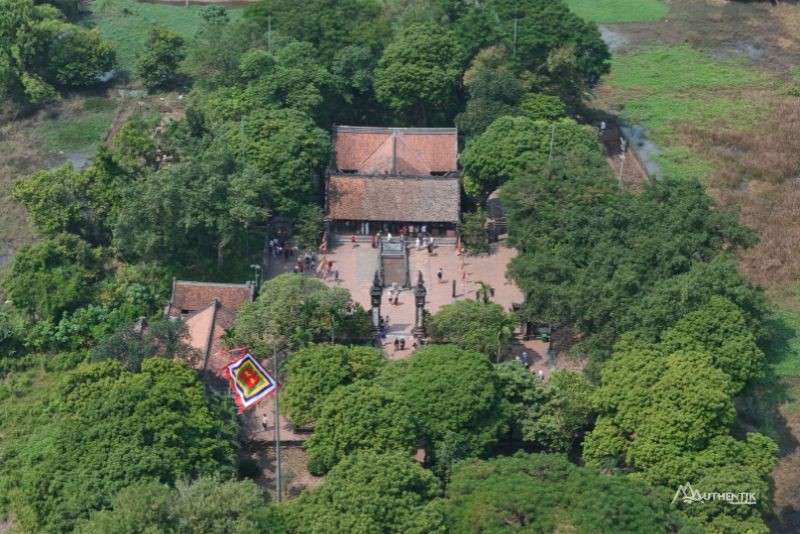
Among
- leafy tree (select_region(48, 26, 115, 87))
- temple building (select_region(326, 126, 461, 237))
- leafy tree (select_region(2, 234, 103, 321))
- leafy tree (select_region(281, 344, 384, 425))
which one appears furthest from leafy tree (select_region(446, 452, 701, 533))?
leafy tree (select_region(48, 26, 115, 87))

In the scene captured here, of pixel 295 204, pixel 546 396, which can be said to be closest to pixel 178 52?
pixel 295 204

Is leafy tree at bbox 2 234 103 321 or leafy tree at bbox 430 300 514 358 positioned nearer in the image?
leafy tree at bbox 430 300 514 358

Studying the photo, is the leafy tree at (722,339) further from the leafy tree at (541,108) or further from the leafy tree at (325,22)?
the leafy tree at (325,22)

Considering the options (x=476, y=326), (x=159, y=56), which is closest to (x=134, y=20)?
(x=159, y=56)

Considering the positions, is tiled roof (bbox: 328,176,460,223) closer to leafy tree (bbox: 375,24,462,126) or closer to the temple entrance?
the temple entrance

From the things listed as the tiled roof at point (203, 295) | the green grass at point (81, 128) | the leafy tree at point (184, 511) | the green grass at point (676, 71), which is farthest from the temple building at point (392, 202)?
the green grass at point (676, 71)

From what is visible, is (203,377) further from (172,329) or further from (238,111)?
(238,111)
